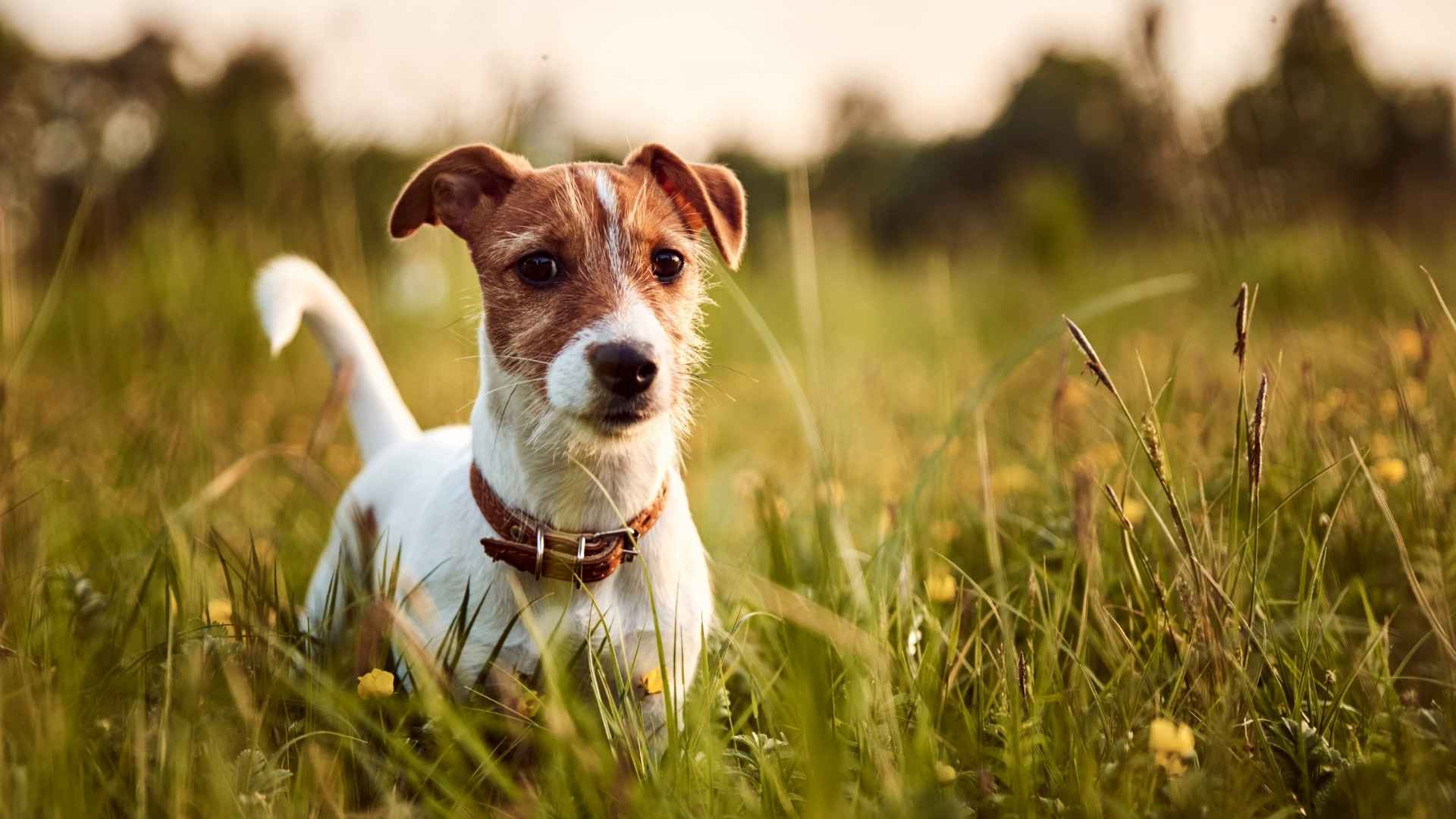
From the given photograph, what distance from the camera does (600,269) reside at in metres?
2.23

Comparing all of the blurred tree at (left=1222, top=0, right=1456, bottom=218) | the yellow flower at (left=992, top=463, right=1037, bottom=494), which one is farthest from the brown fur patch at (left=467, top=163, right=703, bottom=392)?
the blurred tree at (left=1222, top=0, right=1456, bottom=218)

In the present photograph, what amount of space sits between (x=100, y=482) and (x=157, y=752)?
7.21ft

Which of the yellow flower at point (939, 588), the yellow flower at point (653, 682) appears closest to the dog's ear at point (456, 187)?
the yellow flower at point (653, 682)

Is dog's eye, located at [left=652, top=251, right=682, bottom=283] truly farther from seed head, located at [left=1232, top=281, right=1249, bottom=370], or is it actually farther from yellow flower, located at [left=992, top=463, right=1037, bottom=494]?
yellow flower, located at [left=992, top=463, right=1037, bottom=494]

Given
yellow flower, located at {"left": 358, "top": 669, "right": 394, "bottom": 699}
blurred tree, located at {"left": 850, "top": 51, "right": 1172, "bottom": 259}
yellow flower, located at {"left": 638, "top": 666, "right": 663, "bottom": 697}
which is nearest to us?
yellow flower, located at {"left": 358, "top": 669, "right": 394, "bottom": 699}

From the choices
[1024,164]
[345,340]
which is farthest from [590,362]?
[1024,164]

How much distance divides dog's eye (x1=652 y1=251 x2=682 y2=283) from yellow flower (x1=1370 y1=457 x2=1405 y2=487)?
189 centimetres

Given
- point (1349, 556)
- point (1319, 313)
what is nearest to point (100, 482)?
point (1349, 556)

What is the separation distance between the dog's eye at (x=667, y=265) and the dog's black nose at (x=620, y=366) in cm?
45

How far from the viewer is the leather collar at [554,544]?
2041 mm

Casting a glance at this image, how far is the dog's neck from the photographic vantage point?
2.17 meters

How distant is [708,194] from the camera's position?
2453mm

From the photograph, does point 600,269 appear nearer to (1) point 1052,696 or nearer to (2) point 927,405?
(1) point 1052,696

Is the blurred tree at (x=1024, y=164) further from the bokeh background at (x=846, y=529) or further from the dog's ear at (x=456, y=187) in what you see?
the dog's ear at (x=456, y=187)
